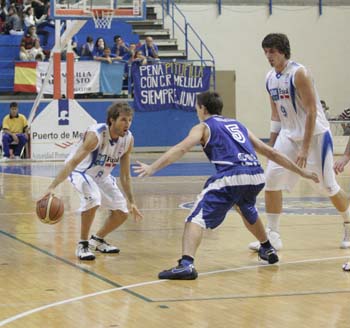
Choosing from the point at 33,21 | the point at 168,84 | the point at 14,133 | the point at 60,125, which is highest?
the point at 33,21

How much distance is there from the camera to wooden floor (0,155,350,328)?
614 cm

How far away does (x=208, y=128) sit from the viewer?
308 inches

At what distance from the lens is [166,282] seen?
291 inches

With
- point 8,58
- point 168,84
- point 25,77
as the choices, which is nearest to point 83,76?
point 25,77

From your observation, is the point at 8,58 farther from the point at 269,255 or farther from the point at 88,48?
the point at 269,255

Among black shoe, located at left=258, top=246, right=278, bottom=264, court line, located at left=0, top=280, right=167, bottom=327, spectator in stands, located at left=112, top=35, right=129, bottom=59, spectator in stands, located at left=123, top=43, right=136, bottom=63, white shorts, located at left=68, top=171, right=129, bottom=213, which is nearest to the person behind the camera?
court line, located at left=0, top=280, right=167, bottom=327

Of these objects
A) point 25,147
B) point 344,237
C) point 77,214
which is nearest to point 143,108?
point 25,147

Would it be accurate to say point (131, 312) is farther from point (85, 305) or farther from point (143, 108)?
point (143, 108)

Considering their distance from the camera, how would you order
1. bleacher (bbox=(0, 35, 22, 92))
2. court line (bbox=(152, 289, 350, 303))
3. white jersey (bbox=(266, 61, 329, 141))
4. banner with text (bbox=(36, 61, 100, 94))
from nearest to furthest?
court line (bbox=(152, 289, 350, 303))
white jersey (bbox=(266, 61, 329, 141))
banner with text (bbox=(36, 61, 100, 94))
bleacher (bbox=(0, 35, 22, 92))

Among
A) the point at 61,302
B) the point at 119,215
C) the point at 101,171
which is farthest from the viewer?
the point at 119,215

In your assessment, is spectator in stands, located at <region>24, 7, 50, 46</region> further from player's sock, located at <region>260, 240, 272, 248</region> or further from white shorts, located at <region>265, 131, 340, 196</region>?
player's sock, located at <region>260, 240, 272, 248</region>

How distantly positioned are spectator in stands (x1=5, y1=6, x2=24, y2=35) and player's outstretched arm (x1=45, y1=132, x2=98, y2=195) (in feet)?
62.3

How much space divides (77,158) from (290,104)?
6.88 ft

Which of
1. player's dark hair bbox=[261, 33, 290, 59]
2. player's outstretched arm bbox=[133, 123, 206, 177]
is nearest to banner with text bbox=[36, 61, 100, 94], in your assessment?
player's dark hair bbox=[261, 33, 290, 59]
